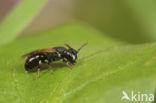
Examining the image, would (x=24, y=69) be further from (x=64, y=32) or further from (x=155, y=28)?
(x=155, y=28)

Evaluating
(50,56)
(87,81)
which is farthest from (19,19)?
(87,81)

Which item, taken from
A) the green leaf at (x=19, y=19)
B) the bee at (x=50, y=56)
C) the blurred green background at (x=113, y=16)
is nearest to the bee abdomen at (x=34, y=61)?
the bee at (x=50, y=56)

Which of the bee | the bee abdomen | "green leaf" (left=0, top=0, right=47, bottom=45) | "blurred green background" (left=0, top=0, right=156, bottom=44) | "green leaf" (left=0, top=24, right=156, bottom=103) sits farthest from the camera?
"blurred green background" (left=0, top=0, right=156, bottom=44)

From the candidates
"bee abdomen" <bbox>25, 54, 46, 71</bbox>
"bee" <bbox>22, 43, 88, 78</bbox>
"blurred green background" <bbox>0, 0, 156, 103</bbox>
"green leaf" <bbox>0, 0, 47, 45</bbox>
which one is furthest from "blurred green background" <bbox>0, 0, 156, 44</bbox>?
"bee abdomen" <bbox>25, 54, 46, 71</bbox>

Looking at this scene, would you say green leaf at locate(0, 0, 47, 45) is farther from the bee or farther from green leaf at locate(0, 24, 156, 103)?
green leaf at locate(0, 24, 156, 103)

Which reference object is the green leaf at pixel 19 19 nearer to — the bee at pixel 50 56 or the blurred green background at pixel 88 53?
the blurred green background at pixel 88 53

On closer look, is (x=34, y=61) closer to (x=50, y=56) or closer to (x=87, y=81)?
(x=50, y=56)

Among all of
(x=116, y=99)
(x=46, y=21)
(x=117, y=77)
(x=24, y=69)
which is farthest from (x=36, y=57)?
(x=46, y=21)

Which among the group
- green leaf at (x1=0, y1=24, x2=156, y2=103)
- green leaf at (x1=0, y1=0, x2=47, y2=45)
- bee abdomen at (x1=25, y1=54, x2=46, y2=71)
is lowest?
green leaf at (x1=0, y1=24, x2=156, y2=103)
